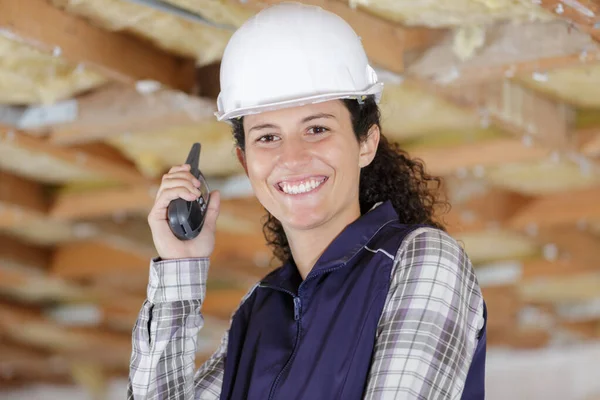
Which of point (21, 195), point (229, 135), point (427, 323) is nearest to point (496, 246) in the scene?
point (229, 135)

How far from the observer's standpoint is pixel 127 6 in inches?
121

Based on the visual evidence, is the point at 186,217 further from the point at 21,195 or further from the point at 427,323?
the point at 21,195

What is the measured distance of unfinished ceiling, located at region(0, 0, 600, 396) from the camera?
3059 millimetres

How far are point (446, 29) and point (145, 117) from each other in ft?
3.65

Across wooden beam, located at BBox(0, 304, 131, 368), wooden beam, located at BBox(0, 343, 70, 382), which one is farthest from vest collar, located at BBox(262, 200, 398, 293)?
wooden beam, located at BBox(0, 343, 70, 382)

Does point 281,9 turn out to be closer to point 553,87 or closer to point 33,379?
point 553,87

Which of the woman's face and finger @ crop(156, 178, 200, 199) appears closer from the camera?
the woman's face

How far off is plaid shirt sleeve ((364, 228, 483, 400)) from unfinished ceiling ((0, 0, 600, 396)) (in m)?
0.63

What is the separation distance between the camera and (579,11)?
8.15 ft

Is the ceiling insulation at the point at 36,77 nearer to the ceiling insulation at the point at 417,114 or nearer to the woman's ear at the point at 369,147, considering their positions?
the ceiling insulation at the point at 417,114

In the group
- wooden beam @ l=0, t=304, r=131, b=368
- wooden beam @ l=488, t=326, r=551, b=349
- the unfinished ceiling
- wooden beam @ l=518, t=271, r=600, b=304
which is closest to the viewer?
the unfinished ceiling

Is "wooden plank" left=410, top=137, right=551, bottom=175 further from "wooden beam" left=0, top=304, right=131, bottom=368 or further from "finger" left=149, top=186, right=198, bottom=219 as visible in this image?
"wooden beam" left=0, top=304, right=131, bottom=368

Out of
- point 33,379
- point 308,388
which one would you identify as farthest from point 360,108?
point 33,379

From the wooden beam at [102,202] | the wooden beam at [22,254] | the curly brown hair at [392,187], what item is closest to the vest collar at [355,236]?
the curly brown hair at [392,187]
